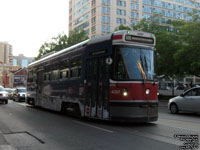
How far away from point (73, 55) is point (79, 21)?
269 ft

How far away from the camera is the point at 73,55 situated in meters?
12.0

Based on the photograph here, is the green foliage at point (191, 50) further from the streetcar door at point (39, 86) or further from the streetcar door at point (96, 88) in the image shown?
the streetcar door at point (96, 88)

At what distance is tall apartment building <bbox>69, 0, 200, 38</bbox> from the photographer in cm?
7950

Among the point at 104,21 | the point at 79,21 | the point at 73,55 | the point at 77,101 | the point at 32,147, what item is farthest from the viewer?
the point at 79,21

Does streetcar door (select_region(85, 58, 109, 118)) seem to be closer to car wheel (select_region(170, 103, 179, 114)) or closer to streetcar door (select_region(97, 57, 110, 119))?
streetcar door (select_region(97, 57, 110, 119))

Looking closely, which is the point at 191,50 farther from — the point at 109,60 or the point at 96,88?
the point at 109,60

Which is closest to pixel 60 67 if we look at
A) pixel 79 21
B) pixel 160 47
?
pixel 160 47

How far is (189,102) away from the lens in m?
A: 14.6

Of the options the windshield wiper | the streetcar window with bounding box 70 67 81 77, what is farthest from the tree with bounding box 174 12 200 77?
the windshield wiper

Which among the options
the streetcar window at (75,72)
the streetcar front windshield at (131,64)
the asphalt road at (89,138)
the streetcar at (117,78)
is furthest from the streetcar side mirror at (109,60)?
the asphalt road at (89,138)

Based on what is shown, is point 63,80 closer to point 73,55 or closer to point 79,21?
point 73,55

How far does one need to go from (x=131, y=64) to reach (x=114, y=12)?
74354 millimetres

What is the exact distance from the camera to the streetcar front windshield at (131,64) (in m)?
9.19

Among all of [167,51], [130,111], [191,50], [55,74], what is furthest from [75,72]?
[167,51]
